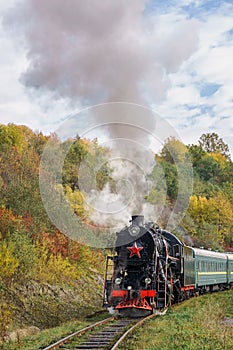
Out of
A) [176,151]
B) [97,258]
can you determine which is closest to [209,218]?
[176,151]

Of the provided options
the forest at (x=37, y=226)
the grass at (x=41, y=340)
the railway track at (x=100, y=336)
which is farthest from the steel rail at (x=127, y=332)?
the forest at (x=37, y=226)

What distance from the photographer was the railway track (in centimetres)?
1348

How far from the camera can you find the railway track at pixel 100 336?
1348 centimetres

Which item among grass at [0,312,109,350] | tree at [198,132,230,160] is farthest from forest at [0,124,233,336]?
tree at [198,132,230,160]

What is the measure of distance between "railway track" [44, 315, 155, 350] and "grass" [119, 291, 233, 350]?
33cm

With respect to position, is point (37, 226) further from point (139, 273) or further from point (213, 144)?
point (213, 144)

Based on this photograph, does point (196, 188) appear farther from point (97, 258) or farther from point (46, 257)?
point (46, 257)

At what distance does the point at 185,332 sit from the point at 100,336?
236cm

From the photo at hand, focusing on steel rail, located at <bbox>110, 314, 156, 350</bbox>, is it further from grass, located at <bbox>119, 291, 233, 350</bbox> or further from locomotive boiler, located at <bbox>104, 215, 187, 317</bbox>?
locomotive boiler, located at <bbox>104, 215, 187, 317</bbox>

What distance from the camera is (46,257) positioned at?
87.7 feet

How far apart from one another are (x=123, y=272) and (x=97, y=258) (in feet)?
44.2

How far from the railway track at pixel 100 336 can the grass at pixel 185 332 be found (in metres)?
0.33

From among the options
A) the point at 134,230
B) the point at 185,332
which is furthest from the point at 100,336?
the point at 134,230

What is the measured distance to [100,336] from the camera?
15.2 meters
